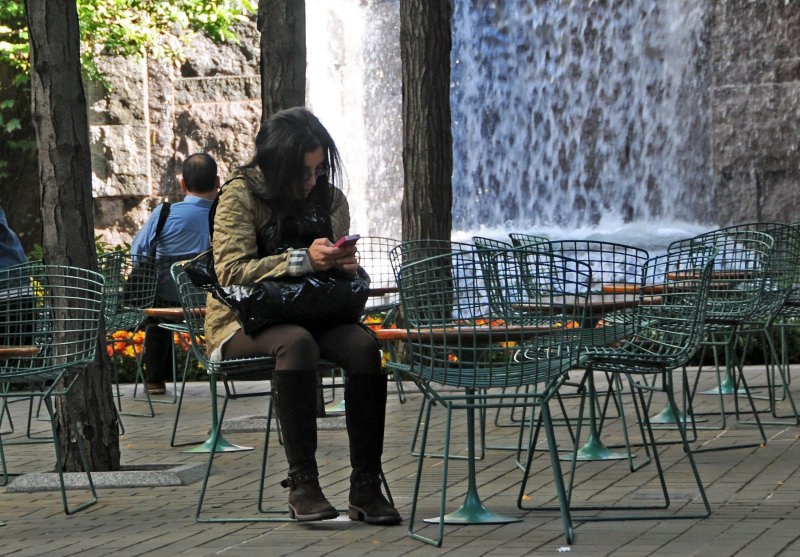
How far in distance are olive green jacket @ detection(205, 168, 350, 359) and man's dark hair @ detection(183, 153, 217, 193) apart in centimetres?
400

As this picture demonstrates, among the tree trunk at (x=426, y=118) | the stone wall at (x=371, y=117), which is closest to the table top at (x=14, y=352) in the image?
the tree trunk at (x=426, y=118)

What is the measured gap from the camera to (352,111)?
57.7 feet

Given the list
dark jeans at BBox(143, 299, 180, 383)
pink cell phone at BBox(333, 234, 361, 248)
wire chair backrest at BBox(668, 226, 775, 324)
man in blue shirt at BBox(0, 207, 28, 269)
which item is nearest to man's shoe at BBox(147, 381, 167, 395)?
dark jeans at BBox(143, 299, 180, 383)

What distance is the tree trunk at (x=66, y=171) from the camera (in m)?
6.43

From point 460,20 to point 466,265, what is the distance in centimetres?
1277

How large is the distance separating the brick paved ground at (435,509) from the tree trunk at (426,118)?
10.0 feet

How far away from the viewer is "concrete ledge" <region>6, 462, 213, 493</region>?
635cm

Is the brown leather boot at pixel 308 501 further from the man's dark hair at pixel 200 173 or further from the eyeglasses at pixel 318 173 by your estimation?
the man's dark hair at pixel 200 173

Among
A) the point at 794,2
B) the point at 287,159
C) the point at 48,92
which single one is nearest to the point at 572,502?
the point at 287,159

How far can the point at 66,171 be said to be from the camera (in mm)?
6457

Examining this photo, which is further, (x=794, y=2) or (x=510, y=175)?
(x=510, y=175)

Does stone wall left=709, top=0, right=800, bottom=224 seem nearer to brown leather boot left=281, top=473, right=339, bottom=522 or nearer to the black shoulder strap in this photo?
the black shoulder strap

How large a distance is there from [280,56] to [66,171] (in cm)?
262

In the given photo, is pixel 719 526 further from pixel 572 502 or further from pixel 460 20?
pixel 460 20
